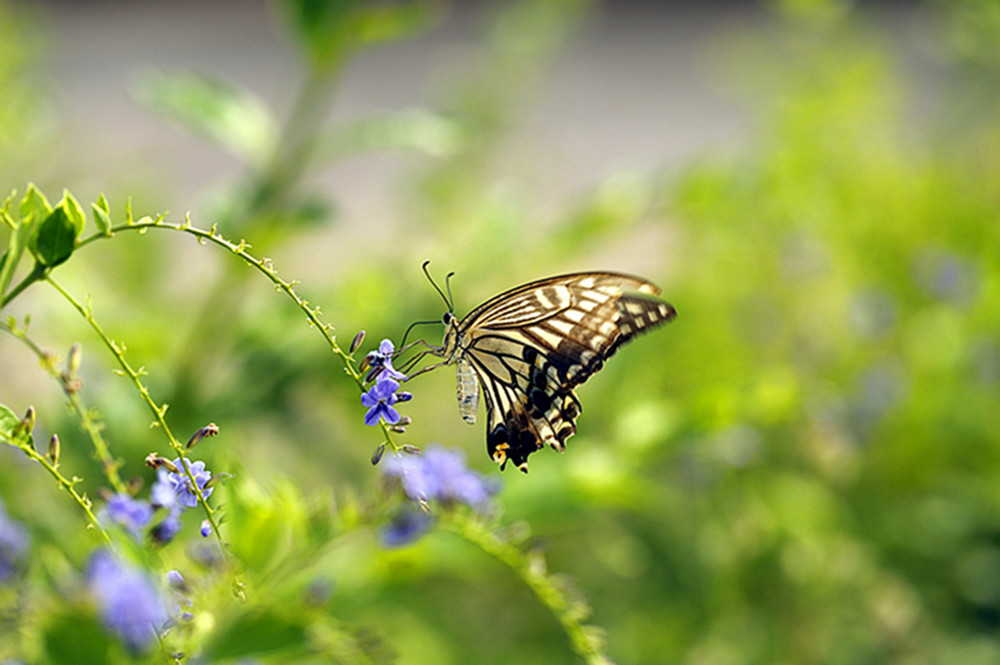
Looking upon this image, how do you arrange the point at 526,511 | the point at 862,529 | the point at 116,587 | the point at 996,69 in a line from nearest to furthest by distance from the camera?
the point at 116,587 < the point at 526,511 < the point at 862,529 < the point at 996,69

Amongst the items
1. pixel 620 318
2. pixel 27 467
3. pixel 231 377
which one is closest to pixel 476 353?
pixel 620 318

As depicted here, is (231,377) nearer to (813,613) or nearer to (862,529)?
(813,613)

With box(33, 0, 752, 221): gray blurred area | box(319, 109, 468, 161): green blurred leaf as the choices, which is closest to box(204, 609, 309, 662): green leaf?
box(319, 109, 468, 161): green blurred leaf

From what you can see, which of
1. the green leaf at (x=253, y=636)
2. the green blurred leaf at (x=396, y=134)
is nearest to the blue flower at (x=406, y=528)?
the green leaf at (x=253, y=636)

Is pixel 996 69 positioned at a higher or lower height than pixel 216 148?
lower

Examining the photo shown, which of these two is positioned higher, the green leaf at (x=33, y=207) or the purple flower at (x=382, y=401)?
the green leaf at (x=33, y=207)

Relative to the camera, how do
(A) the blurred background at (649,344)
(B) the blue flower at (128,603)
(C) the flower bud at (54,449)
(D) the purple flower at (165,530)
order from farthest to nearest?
1. (A) the blurred background at (649,344)
2. (D) the purple flower at (165,530)
3. (C) the flower bud at (54,449)
4. (B) the blue flower at (128,603)

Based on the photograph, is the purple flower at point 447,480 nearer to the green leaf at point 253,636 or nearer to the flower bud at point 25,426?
the green leaf at point 253,636
